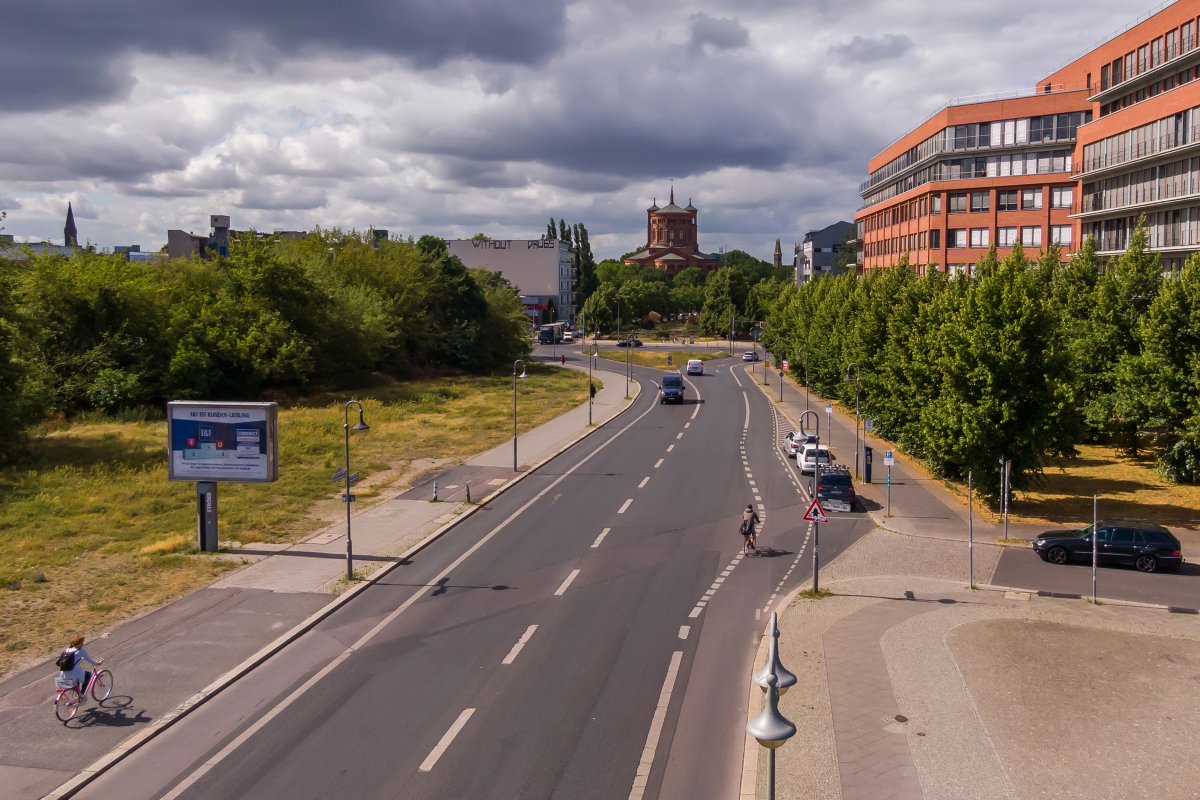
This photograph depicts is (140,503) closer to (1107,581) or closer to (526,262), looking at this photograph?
(1107,581)

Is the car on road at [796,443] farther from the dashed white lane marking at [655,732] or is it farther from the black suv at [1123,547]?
the dashed white lane marking at [655,732]

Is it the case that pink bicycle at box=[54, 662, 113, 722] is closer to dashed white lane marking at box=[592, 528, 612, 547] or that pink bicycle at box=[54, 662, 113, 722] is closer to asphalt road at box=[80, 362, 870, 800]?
asphalt road at box=[80, 362, 870, 800]

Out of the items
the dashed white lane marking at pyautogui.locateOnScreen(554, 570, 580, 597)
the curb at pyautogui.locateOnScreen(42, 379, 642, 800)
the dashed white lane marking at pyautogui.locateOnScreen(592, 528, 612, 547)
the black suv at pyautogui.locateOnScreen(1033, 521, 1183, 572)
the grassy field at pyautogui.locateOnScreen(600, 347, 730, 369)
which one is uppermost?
the grassy field at pyautogui.locateOnScreen(600, 347, 730, 369)

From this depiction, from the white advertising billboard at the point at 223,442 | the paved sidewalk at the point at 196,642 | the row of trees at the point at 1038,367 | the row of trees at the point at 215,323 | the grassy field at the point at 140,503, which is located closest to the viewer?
the paved sidewalk at the point at 196,642

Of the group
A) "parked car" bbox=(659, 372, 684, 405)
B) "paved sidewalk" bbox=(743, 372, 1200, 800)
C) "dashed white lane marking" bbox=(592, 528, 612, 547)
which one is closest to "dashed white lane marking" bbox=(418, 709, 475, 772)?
"paved sidewalk" bbox=(743, 372, 1200, 800)

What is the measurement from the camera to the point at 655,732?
52.7 feet

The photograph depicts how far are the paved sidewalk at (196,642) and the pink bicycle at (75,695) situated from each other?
0.60ft

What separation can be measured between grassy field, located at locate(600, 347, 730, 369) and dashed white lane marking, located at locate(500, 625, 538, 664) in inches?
3714

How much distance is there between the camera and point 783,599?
23.9 m

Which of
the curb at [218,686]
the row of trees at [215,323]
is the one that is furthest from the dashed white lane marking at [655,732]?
the row of trees at [215,323]

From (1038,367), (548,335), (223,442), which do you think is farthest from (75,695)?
(548,335)

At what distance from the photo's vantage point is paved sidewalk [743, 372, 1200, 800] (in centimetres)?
1454

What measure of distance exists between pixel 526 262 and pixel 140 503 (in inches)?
5627

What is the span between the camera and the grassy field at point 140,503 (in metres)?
24.1
